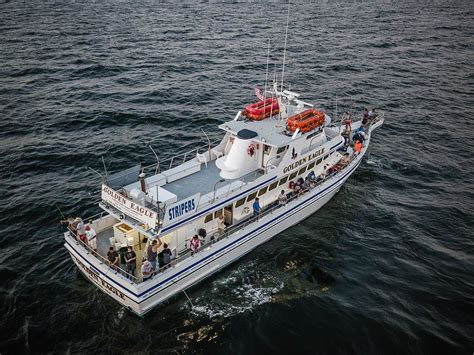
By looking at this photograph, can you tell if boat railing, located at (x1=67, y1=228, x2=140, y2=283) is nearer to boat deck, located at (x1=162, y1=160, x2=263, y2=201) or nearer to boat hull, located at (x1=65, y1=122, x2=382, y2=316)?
boat hull, located at (x1=65, y1=122, x2=382, y2=316)

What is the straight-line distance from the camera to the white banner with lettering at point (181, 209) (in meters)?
17.1

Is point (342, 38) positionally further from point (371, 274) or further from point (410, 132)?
point (371, 274)

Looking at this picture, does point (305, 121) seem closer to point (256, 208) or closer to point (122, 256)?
point (256, 208)

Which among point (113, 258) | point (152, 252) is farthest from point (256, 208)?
point (113, 258)

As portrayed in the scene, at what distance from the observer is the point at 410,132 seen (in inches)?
1416

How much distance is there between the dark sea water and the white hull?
829 millimetres

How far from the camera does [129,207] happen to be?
57.0ft

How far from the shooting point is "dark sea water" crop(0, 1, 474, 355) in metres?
17.2

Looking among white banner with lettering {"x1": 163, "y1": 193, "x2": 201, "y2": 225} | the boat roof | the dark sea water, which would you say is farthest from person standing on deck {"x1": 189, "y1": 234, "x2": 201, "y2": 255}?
the boat roof

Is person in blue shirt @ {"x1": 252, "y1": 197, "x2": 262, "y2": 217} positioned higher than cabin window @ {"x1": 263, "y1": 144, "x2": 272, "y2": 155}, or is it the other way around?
cabin window @ {"x1": 263, "y1": 144, "x2": 272, "y2": 155}

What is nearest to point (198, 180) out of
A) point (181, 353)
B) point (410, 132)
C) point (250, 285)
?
point (250, 285)

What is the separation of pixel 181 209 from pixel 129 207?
2.20m

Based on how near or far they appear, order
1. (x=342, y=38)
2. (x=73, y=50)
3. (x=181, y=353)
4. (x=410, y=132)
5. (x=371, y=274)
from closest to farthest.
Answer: (x=181, y=353), (x=371, y=274), (x=410, y=132), (x=73, y=50), (x=342, y=38)

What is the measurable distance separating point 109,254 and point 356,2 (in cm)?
9504
